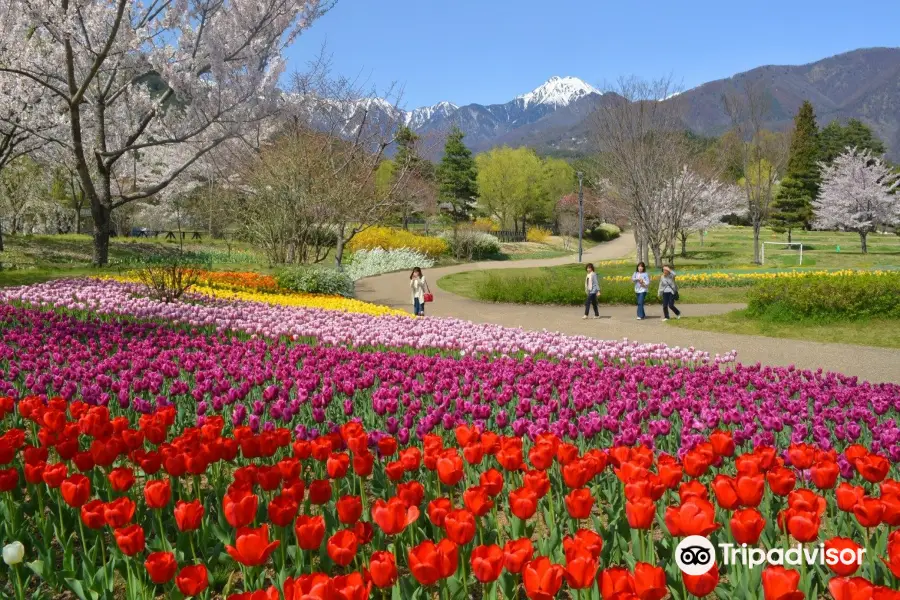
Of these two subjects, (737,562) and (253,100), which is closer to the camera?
(737,562)

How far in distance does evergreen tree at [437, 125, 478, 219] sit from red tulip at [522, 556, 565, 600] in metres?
59.8

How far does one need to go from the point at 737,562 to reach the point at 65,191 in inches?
1881

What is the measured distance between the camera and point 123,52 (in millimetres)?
20719

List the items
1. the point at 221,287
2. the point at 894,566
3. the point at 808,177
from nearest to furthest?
the point at 894,566 → the point at 221,287 → the point at 808,177

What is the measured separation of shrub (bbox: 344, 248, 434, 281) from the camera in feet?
101

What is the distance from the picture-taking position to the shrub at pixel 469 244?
4388 centimetres

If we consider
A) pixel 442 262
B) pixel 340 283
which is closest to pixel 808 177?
pixel 442 262

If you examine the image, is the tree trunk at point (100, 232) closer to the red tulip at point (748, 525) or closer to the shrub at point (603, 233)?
the red tulip at point (748, 525)

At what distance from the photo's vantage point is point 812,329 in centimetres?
1459

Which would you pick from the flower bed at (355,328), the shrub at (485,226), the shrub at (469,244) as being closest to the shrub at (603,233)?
the shrub at (485,226)

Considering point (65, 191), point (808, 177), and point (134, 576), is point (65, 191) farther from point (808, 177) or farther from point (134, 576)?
point (808, 177)

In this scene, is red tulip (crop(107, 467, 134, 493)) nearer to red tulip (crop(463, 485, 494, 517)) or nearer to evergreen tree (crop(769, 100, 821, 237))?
red tulip (crop(463, 485, 494, 517))

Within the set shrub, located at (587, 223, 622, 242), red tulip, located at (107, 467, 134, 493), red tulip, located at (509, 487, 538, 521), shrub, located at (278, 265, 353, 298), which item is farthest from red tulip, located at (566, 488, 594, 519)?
shrub, located at (587, 223, 622, 242)

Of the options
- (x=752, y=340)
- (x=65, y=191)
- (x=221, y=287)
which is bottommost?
(x=752, y=340)
